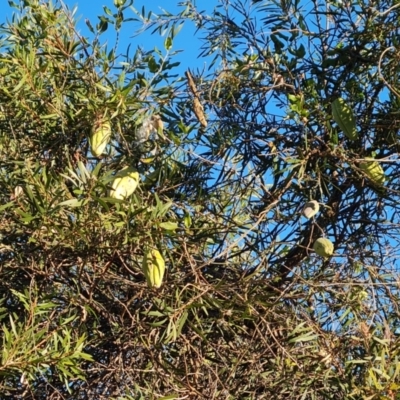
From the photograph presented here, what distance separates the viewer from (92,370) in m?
1.44

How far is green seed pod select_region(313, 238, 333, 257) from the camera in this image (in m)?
1.43

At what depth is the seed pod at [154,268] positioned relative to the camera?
4.38 feet

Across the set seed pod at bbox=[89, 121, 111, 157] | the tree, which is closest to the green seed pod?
the tree

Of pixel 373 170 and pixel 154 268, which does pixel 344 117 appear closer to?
pixel 373 170

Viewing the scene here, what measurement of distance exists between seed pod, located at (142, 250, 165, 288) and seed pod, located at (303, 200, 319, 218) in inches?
10.0

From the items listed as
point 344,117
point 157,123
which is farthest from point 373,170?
point 157,123

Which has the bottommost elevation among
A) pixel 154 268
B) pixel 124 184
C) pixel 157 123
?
pixel 154 268

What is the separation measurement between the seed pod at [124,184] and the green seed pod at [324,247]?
1.07 ft

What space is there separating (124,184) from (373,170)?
1.37 feet

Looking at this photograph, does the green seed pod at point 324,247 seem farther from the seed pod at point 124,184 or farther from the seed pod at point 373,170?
the seed pod at point 124,184

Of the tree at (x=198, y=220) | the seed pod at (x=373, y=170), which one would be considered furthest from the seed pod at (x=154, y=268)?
the seed pod at (x=373, y=170)

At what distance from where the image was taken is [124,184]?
54.3 inches

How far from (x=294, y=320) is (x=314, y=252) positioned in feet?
0.44

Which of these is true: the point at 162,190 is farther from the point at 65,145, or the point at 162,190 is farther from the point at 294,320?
the point at 294,320
